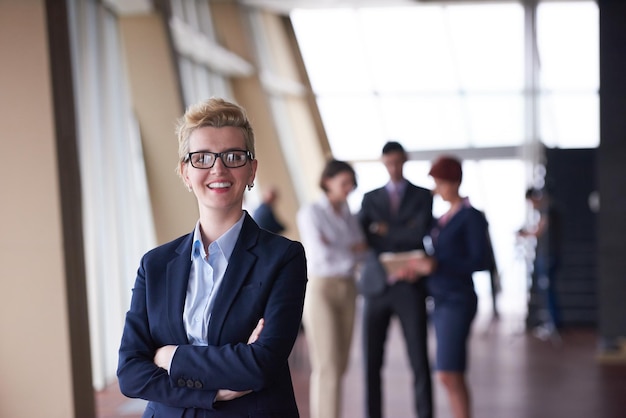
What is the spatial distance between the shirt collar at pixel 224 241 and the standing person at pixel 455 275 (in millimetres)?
2790

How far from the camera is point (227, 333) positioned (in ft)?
6.61

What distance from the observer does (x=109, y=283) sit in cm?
754

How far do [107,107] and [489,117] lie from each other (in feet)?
42.2

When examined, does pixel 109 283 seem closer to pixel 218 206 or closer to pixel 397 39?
pixel 218 206

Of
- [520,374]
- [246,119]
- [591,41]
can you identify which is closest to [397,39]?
[591,41]

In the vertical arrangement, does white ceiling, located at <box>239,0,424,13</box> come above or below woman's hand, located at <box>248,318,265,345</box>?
above

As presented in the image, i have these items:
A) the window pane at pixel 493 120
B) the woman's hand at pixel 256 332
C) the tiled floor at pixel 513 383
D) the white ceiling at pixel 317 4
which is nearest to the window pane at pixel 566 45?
the window pane at pixel 493 120

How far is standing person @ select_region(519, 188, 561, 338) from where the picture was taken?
34.3 ft

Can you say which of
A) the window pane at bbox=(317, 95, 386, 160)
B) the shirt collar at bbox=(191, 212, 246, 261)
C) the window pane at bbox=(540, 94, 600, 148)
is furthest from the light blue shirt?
the window pane at bbox=(540, 94, 600, 148)

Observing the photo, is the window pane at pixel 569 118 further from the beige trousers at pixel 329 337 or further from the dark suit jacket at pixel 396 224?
the beige trousers at pixel 329 337

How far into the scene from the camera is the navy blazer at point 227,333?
1979 mm

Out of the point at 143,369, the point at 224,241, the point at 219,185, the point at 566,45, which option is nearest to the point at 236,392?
the point at 143,369

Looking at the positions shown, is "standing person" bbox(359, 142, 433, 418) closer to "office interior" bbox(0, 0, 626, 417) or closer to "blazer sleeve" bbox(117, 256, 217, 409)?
"office interior" bbox(0, 0, 626, 417)

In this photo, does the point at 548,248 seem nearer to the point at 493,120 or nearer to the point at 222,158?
the point at 493,120
